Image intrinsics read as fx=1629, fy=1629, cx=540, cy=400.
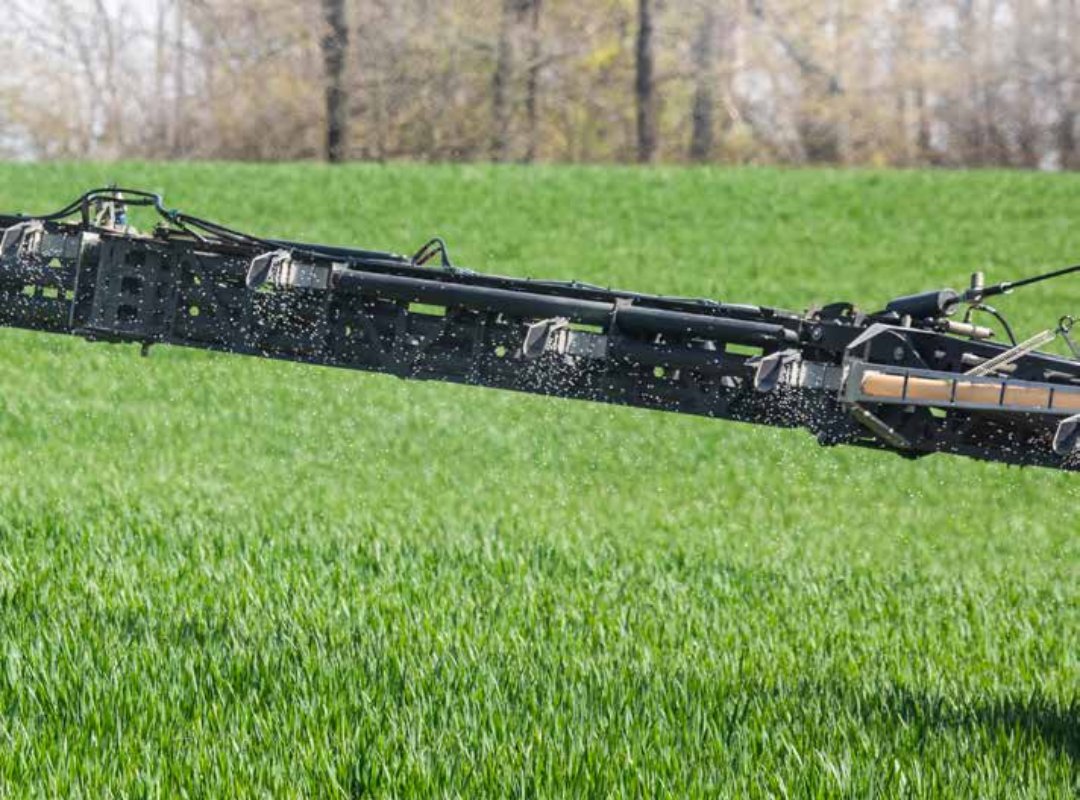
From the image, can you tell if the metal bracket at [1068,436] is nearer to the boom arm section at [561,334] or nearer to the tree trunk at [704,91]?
the boom arm section at [561,334]

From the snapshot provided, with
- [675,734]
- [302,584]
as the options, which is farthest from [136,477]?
[675,734]

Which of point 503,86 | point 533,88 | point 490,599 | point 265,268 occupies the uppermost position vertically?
point 533,88

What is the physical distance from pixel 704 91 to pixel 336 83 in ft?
50.0

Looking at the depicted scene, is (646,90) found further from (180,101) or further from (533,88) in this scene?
(180,101)

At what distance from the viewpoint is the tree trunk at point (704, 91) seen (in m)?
59.1

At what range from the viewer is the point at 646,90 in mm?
52719

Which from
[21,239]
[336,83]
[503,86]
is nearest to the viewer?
[21,239]

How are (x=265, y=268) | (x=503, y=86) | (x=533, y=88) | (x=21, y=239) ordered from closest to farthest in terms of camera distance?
(x=265, y=268), (x=21, y=239), (x=503, y=86), (x=533, y=88)

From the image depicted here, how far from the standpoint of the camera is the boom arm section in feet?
23.9

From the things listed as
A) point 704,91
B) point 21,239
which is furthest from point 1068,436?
point 704,91

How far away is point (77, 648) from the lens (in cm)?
842

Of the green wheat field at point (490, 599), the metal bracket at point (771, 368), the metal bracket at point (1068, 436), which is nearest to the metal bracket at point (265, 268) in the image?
the green wheat field at point (490, 599)

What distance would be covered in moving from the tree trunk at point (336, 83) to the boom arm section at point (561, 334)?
142 feet

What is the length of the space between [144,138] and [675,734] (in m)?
56.7
